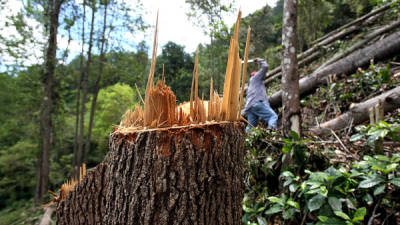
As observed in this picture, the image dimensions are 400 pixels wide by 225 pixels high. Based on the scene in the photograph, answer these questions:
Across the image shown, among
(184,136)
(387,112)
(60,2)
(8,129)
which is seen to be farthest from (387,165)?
(8,129)

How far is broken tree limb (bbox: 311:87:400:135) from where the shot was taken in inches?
108

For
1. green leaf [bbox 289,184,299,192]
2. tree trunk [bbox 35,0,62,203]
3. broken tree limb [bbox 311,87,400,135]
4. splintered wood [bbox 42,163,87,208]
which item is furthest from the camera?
tree trunk [bbox 35,0,62,203]

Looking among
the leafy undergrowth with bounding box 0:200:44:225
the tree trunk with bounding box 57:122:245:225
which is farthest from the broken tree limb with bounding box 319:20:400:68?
the leafy undergrowth with bounding box 0:200:44:225

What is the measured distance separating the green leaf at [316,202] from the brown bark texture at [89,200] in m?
1.66

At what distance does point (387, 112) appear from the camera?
279cm

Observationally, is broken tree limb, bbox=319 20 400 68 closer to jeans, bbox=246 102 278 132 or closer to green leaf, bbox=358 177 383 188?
jeans, bbox=246 102 278 132

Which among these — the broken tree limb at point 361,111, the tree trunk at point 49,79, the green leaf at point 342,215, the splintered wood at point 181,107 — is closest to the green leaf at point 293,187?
the green leaf at point 342,215

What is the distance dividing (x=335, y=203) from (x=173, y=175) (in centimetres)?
142

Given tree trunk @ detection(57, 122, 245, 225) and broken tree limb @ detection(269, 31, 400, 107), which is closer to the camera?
tree trunk @ detection(57, 122, 245, 225)

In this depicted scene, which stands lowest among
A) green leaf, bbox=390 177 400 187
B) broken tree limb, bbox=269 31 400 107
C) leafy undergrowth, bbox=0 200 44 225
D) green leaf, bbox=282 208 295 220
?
leafy undergrowth, bbox=0 200 44 225

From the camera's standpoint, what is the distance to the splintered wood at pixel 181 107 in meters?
0.93

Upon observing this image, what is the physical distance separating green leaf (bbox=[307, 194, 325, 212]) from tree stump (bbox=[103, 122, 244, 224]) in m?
1.02

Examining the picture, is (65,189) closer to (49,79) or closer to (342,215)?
(342,215)

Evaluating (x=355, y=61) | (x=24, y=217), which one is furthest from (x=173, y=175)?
(x=355, y=61)
